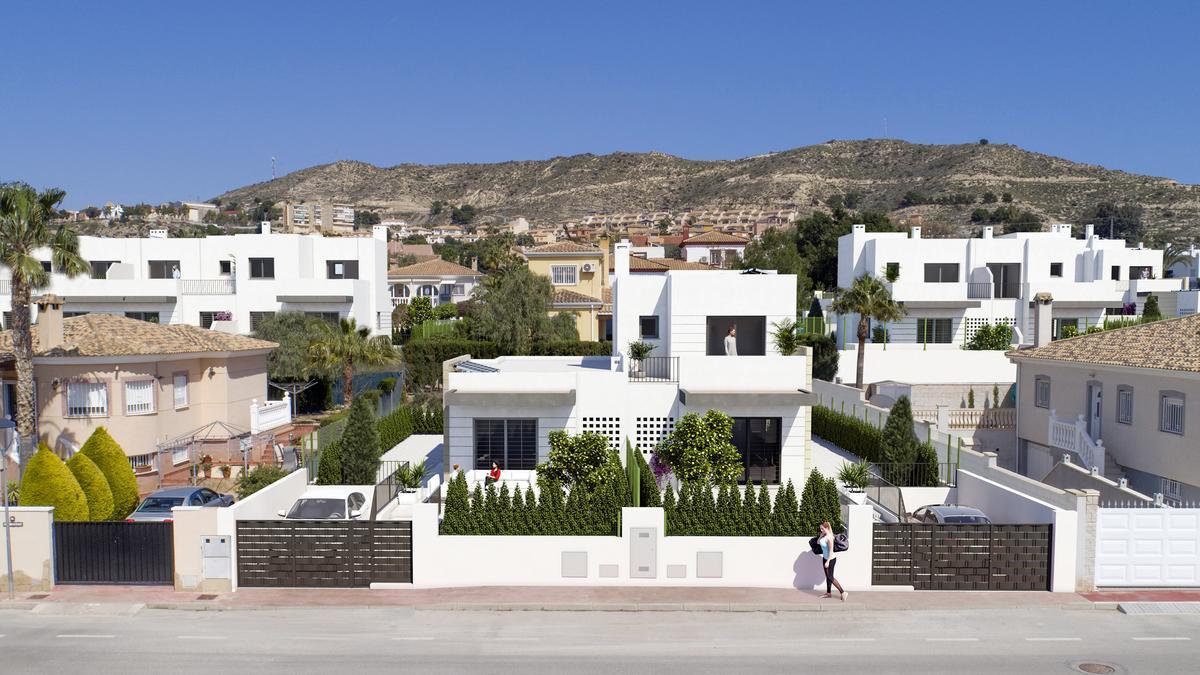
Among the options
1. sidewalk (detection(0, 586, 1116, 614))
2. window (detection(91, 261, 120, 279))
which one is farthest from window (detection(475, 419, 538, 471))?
window (detection(91, 261, 120, 279))

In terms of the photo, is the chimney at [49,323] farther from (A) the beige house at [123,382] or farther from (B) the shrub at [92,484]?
(B) the shrub at [92,484]

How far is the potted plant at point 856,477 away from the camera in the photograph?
24.6m

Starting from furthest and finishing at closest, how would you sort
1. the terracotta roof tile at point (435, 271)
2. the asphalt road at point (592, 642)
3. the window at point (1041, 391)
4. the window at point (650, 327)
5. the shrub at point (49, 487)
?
1. the terracotta roof tile at point (435, 271)
2. the window at point (1041, 391)
3. the window at point (650, 327)
4. the shrub at point (49, 487)
5. the asphalt road at point (592, 642)

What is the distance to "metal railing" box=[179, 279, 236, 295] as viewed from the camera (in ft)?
157

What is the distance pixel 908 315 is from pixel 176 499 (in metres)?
40.5

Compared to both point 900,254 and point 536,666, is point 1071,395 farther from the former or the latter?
point 900,254

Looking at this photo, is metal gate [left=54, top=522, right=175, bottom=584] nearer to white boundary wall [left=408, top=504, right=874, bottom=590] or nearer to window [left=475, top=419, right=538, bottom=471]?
white boundary wall [left=408, top=504, right=874, bottom=590]

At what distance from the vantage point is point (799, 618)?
1564 cm

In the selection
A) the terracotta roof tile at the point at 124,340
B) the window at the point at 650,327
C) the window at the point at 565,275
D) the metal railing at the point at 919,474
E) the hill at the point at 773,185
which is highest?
the hill at the point at 773,185

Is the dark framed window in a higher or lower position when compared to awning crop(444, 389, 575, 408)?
lower

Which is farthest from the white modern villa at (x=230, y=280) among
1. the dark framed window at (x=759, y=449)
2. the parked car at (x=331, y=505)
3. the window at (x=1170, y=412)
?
the window at (x=1170, y=412)

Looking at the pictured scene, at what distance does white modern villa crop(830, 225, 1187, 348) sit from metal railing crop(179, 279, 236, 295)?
114 ft

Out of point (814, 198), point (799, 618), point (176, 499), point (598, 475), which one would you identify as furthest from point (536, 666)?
point (814, 198)

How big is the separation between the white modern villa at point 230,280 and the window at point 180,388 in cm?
1822
